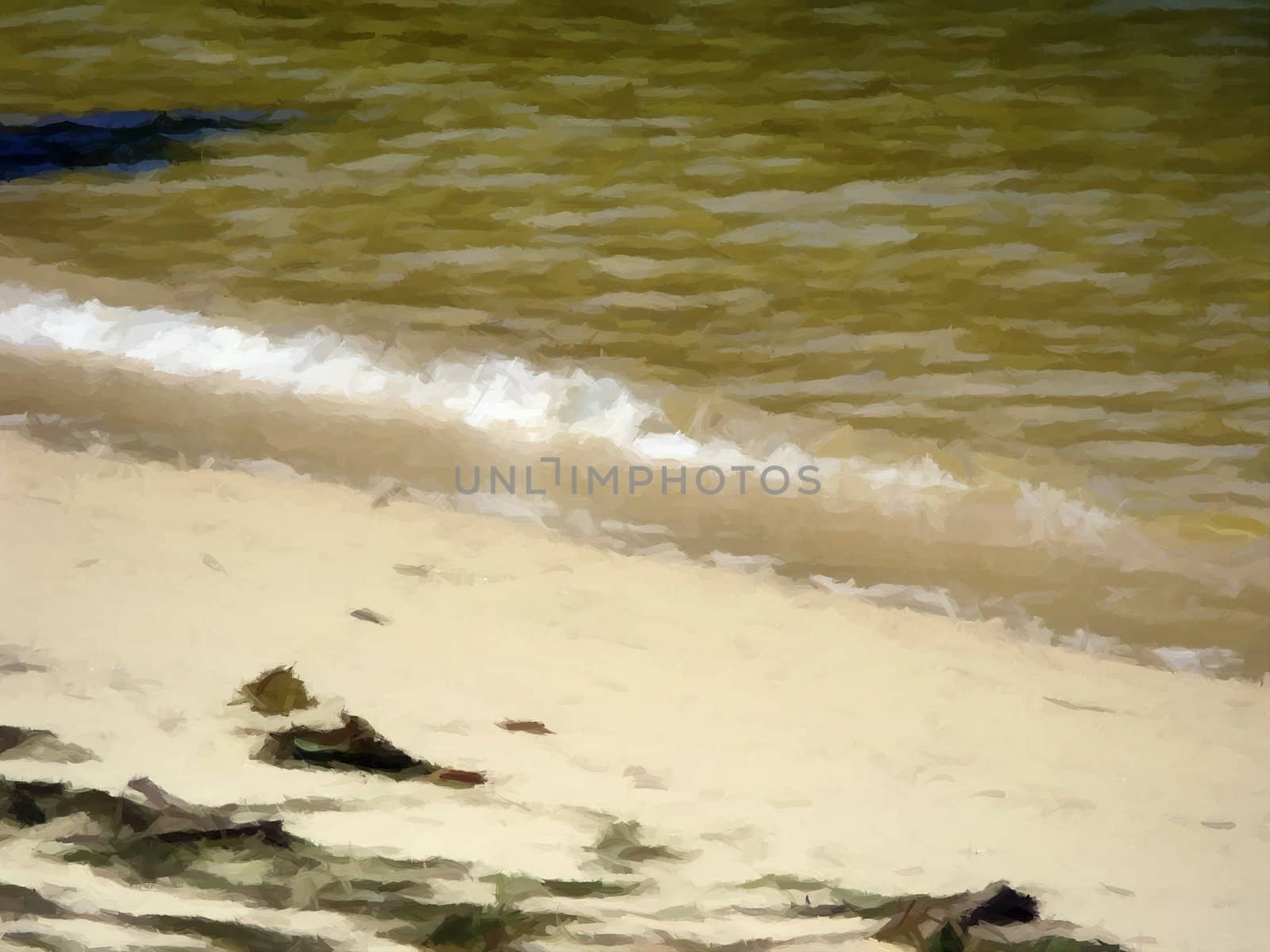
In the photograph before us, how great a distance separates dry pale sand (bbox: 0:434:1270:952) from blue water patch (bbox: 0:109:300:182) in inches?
6.0

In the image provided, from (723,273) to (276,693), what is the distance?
280 millimetres

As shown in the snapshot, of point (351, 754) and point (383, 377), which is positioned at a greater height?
point (383, 377)

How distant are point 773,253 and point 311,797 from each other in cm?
32

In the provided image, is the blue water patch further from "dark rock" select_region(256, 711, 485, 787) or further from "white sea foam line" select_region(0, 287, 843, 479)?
"dark rock" select_region(256, 711, 485, 787)

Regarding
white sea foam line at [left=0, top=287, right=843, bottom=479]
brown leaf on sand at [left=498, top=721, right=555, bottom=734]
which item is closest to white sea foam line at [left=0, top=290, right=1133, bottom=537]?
white sea foam line at [left=0, top=287, right=843, bottom=479]

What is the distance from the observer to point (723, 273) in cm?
44

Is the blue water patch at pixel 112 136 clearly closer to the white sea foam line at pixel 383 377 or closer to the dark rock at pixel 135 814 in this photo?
the white sea foam line at pixel 383 377

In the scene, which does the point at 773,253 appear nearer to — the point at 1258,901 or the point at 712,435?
the point at 712,435

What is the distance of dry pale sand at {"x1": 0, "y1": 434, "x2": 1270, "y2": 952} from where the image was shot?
0.36m

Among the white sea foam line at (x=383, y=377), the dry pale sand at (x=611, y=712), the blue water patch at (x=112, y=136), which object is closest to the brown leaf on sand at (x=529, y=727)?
the dry pale sand at (x=611, y=712)

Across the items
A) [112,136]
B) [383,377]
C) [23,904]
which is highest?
[112,136]

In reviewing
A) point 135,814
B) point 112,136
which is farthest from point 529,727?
point 112,136

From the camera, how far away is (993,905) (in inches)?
13.9

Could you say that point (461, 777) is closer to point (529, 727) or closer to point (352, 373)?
point (529, 727)
